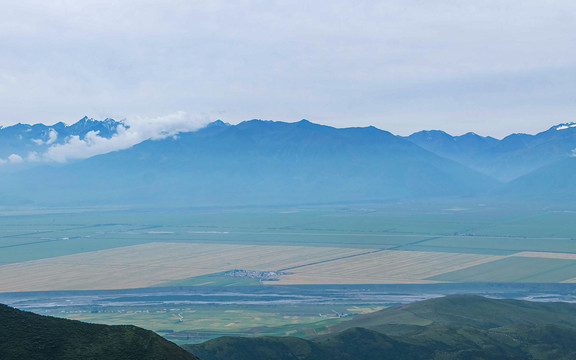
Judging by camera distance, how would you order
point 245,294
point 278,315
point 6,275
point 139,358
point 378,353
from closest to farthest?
point 139,358 → point 378,353 → point 278,315 → point 245,294 → point 6,275

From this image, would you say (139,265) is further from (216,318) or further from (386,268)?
(216,318)

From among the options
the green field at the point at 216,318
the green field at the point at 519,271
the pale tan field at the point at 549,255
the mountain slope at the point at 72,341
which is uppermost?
the mountain slope at the point at 72,341

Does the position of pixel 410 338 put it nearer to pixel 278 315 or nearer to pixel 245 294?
pixel 278 315

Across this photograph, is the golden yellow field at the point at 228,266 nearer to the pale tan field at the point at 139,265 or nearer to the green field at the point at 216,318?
the pale tan field at the point at 139,265

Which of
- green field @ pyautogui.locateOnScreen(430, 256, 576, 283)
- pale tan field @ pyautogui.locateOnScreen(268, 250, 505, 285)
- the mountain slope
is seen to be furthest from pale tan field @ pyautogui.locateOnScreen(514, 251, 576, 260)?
the mountain slope

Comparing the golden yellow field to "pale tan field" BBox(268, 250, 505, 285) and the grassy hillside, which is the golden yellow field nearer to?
"pale tan field" BBox(268, 250, 505, 285)

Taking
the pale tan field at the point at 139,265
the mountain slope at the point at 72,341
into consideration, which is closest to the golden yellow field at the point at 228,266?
the pale tan field at the point at 139,265

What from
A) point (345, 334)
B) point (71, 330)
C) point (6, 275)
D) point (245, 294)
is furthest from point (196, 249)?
point (71, 330)
